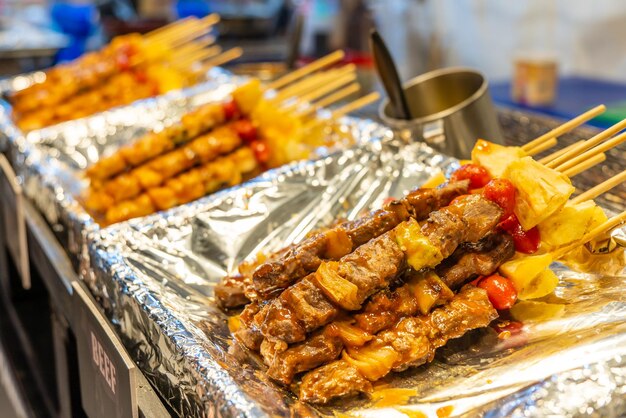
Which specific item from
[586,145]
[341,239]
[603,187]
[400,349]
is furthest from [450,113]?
[400,349]

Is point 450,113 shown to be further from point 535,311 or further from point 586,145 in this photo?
point 535,311

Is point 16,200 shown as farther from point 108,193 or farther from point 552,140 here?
point 552,140

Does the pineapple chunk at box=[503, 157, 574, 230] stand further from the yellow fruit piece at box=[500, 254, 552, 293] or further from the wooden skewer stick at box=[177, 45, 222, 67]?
the wooden skewer stick at box=[177, 45, 222, 67]

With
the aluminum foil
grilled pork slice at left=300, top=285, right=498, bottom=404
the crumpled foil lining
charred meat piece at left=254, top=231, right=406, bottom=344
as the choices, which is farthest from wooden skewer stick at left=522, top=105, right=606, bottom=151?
the crumpled foil lining

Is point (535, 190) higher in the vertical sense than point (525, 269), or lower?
higher

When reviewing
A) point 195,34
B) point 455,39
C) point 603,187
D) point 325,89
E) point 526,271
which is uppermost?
point 195,34

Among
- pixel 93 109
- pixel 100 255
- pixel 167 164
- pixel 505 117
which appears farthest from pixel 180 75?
pixel 100 255

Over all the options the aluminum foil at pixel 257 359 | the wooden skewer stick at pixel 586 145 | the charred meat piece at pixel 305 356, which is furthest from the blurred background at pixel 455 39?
the charred meat piece at pixel 305 356
